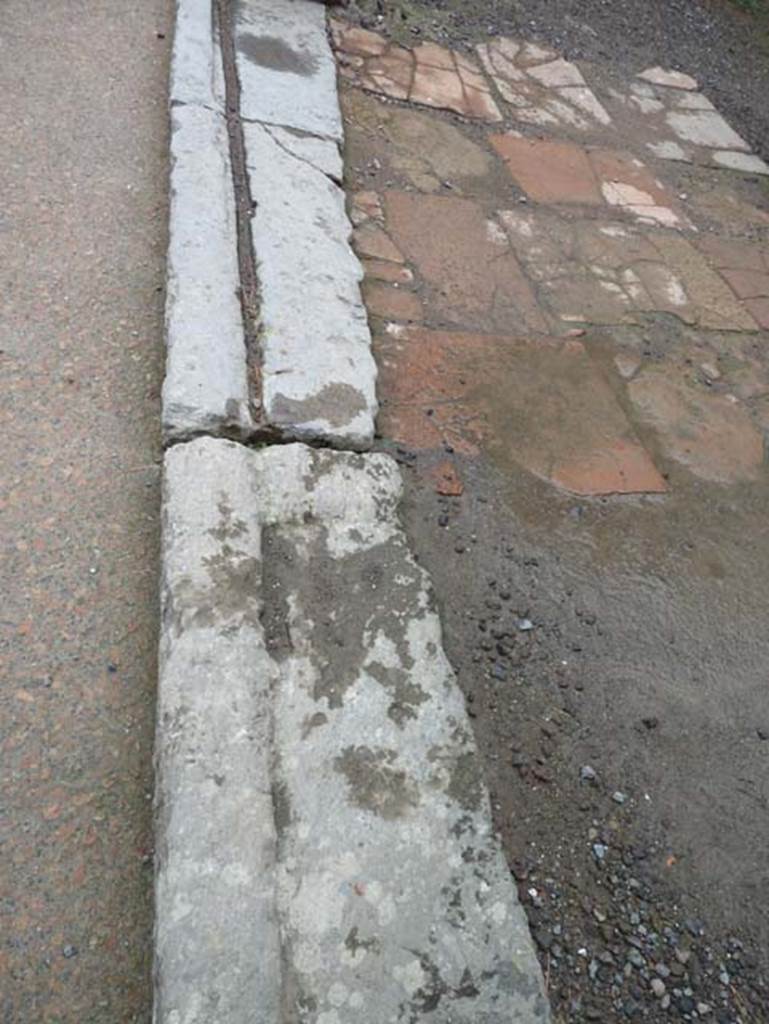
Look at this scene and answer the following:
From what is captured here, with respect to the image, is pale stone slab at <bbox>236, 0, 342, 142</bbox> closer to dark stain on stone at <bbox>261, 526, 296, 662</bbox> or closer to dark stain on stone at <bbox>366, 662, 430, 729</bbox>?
dark stain on stone at <bbox>261, 526, 296, 662</bbox>

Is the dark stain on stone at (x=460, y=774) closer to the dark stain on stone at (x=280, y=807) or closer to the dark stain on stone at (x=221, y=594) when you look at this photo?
the dark stain on stone at (x=280, y=807)

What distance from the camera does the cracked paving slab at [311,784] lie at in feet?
4.47

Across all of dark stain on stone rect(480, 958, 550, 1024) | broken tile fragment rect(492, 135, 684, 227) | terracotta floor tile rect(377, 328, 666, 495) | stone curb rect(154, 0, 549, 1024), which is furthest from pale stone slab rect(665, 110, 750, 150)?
dark stain on stone rect(480, 958, 550, 1024)

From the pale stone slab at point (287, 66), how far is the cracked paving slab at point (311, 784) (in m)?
1.78

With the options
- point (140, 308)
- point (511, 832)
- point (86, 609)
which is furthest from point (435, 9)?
point (511, 832)

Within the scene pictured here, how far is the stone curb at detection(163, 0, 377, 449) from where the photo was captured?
2.20 metres

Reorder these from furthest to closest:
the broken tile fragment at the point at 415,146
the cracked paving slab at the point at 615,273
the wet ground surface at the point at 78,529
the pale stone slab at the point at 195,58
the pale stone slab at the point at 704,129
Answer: the pale stone slab at the point at 704,129 → the broken tile fragment at the point at 415,146 → the pale stone slab at the point at 195,58 → the cracked paving slab at the point at 615,273 → the wet ground surface at the point at 78,529

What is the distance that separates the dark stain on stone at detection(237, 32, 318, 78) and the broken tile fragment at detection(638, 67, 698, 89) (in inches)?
76.4

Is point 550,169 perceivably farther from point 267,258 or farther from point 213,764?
point 213,764

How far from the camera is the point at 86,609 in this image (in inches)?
72.2

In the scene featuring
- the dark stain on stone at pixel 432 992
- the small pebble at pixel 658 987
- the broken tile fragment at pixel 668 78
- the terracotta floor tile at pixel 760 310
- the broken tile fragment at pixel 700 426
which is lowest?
the small pebble at pixel 658 987

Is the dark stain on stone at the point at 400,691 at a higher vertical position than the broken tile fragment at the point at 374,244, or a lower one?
higher

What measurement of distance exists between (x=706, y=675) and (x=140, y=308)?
181 cm

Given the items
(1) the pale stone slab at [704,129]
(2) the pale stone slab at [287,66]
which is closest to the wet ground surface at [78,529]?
(2) the pale stone slab at [287,66]
